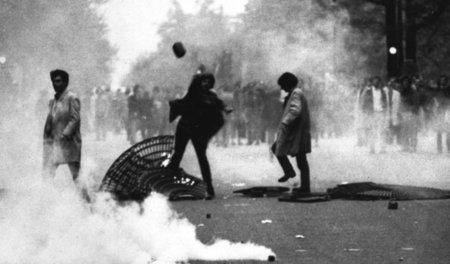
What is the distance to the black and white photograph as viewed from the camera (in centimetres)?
898

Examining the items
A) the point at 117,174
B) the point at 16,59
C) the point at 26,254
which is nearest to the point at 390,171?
the point at 117,174

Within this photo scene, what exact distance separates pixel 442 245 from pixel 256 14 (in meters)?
55.0

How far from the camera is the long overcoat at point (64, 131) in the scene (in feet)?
43.3

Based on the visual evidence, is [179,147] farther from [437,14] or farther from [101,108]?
[101,108]

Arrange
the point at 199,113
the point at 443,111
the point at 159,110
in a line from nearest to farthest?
the point at 199,113
the point at 443,111
the point at 159,110

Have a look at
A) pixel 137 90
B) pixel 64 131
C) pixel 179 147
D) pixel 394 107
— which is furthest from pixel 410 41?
pixel 64 131

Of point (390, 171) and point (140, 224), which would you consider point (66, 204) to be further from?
point (390, 171)

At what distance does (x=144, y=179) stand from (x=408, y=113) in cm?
1461

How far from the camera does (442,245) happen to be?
30.8ft

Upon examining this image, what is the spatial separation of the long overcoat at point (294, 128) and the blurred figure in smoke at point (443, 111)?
11077mm

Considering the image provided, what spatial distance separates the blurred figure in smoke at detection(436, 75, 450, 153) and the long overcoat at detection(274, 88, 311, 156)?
11.1 metres

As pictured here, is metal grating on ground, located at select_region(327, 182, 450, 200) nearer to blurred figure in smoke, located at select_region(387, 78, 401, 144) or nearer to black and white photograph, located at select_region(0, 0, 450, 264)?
black and white photograph, located at select_region(0, 0, 450, 264)

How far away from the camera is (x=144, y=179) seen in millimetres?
14438

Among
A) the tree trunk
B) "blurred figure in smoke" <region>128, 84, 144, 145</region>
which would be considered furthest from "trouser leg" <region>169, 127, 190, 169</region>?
"blurred figure in smoke" <region>128, 84, 144, 145</region>
